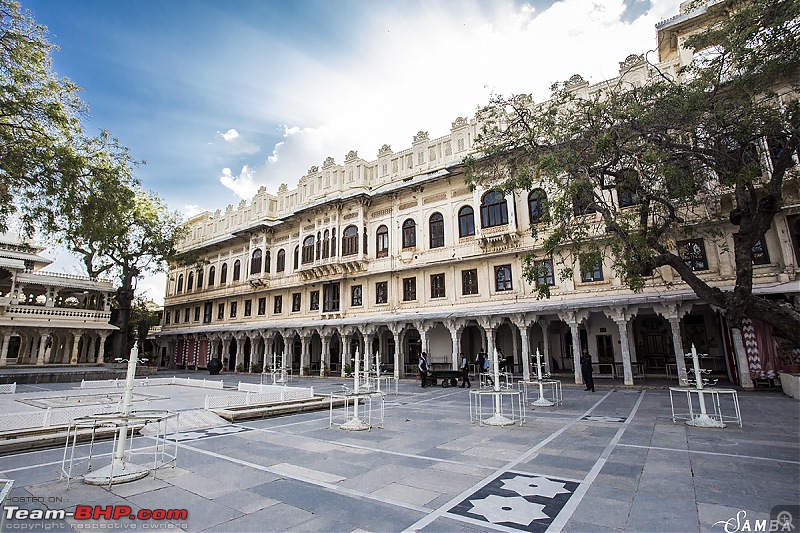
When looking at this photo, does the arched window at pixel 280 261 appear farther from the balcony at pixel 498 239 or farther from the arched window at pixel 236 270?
the balcony at pixel 498 239

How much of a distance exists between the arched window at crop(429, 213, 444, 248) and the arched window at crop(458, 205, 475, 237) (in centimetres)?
120

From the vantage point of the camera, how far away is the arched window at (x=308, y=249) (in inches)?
1142

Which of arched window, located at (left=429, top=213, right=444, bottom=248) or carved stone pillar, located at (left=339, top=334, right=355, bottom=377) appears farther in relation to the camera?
Answer: carved stone pillar, located at (left=339, top=334, right=355, bottom=377)

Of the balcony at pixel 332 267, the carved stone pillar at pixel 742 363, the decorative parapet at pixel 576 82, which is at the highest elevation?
the decorative parapet at pixel 576 82

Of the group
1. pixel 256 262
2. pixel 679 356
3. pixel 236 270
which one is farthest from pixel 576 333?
pixel 236 270

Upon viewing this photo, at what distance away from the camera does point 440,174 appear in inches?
902

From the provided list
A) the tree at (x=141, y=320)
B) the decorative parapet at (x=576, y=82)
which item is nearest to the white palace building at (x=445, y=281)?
the decorative parapet at (x=576, y=82)

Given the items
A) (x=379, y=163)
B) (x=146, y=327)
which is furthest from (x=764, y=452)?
(x=146, y=327)

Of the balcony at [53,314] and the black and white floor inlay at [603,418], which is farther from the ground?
the balcony at [53,314]

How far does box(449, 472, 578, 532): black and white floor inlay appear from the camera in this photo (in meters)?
4.03

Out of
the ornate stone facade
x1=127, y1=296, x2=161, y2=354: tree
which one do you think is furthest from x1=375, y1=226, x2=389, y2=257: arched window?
x1=127, y1=296, x2=161, y2=354: tree

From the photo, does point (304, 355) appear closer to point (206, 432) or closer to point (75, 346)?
point (206, 432)

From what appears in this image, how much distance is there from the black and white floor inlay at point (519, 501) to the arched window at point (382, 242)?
68.7 feet

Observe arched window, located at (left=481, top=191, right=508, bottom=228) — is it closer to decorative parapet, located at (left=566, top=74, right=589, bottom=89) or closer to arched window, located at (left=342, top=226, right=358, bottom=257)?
decorative parapet, located at (left=566, top=74, right=589, bottom=89)
